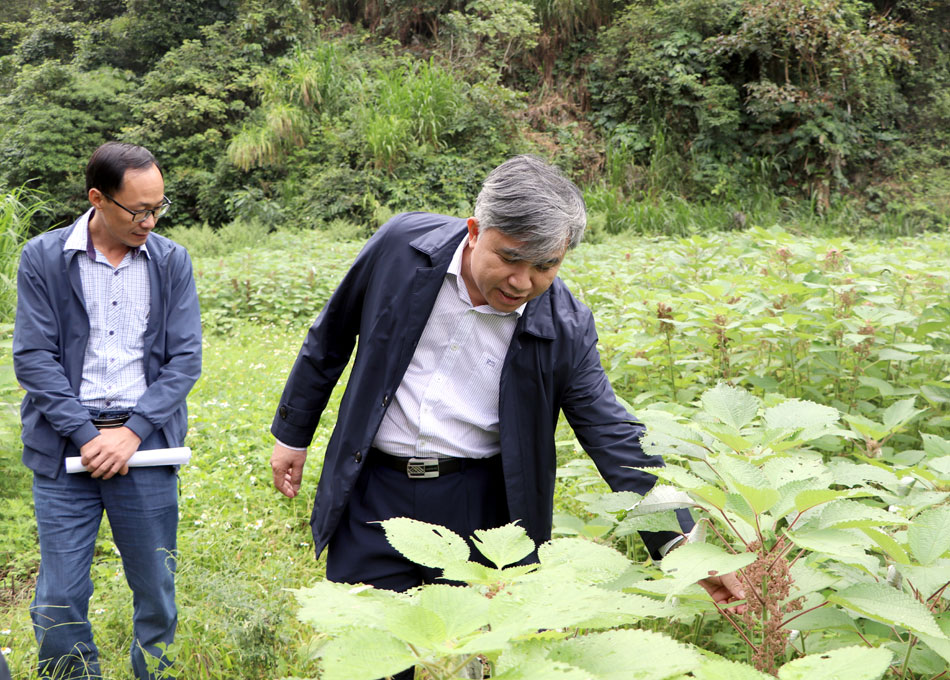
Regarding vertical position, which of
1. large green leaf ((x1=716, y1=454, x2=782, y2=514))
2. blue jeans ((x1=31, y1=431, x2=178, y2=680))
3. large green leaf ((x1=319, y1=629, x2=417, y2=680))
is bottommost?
blue jeans ((x1=31, y1=431, x2=178, y2=680))

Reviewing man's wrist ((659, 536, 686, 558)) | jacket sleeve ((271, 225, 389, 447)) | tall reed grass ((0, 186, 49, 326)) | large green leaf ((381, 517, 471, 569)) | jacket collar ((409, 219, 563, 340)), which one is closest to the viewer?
large green leaf ((381, 517, 471, 569))

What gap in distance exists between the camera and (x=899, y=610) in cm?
95

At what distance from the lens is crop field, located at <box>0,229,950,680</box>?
0.71 metres

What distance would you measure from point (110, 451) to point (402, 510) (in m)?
0.91

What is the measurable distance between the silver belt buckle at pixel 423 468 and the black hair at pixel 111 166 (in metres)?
1.18

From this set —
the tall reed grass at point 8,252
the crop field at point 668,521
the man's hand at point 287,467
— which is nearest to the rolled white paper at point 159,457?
the man's hand at point 287,467

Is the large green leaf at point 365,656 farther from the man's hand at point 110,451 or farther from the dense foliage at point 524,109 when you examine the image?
the dense foliage at point 524,109

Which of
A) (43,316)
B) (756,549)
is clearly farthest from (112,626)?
(756,549)

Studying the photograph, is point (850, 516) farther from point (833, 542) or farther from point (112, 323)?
point (112, 323)

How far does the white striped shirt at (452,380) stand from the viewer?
2039 millimetres

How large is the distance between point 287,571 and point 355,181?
416 inches

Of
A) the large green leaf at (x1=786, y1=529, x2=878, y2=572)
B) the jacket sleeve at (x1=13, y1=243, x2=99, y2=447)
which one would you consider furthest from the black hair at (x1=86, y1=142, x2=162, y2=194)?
the large green leaf at (x1=786, y1=529, x2=878, y2=572)

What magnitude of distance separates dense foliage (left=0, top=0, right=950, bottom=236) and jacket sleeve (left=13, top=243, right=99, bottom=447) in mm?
10254

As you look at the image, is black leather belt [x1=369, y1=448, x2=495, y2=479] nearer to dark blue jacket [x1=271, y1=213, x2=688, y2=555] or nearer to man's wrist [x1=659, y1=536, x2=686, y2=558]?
dark blue jacket [x1=271, y1=213, x2=688, y2=555]
